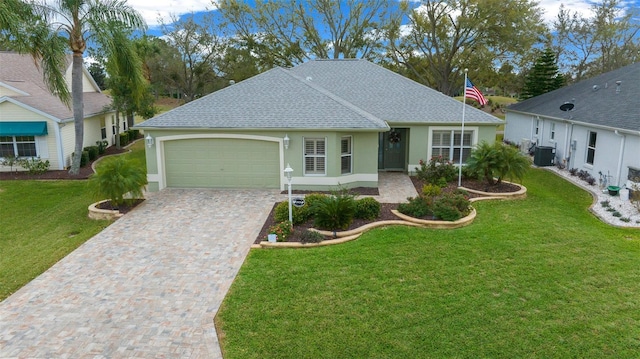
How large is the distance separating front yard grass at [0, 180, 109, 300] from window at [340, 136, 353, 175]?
26.0 feet

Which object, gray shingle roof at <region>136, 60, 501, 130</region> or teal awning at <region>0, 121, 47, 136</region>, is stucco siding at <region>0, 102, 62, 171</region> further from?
gray shingle roof at <region>136, 60, 501, 130</region>

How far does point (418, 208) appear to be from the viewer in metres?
11.6

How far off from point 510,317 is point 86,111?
2479 cm

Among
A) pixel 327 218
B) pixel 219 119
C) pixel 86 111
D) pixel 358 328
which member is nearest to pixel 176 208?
pixel 219 119

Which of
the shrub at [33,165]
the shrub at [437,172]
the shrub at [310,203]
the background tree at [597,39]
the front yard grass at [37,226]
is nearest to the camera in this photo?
the front yard grass at [37,226]

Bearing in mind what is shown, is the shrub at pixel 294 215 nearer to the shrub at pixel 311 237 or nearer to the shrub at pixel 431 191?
the shrub at pixel 311 237

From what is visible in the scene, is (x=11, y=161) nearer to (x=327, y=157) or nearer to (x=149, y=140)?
(x=149, y=140)

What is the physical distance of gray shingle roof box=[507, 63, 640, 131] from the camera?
619 inches

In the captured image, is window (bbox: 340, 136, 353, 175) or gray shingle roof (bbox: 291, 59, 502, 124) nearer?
window (bbox: 340, 136, 353, 175)

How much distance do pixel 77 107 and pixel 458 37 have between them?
30.4 metres

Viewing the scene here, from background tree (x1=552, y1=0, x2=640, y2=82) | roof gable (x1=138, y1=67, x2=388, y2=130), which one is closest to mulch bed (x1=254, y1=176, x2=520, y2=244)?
roof gable (x1=138, y1=67, x2=388, y2=130)

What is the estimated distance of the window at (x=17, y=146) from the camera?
64.3 feet

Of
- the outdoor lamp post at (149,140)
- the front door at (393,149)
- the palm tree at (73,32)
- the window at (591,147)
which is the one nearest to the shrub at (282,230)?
the outdoor lamp post at (149,140)

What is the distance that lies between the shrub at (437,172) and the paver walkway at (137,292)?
6.85 m
